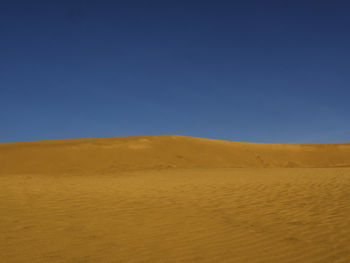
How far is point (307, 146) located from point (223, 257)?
3330cm

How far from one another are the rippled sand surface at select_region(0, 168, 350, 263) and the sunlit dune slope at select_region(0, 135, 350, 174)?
35.2 feet

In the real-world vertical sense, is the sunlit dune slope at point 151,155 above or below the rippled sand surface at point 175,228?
above

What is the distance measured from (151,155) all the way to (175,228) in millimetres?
17565

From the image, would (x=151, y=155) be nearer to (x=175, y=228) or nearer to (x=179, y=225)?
(x=179, y=225)

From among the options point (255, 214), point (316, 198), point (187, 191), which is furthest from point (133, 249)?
point (316, 198)

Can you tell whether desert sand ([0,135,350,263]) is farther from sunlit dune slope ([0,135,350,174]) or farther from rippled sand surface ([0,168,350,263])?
sunlit dune slope ([0,135,350,174])

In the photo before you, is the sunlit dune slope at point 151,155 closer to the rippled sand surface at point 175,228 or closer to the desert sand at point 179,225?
the desert sand at point 179,225

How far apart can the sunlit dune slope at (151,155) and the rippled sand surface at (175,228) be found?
1073 cm

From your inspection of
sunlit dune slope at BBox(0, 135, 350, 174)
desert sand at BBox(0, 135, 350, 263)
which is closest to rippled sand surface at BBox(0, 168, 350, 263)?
desert sand at BBox(0, 135, 350, 263)

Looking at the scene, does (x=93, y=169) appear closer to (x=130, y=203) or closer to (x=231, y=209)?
(x=130, y=203)

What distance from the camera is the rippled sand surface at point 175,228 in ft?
11.7

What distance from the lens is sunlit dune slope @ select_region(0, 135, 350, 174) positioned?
18516 millimetres

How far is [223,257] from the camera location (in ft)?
11.5

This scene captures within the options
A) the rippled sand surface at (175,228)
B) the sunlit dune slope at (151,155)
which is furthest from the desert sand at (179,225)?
the sunlit dune slope at (151,155)
